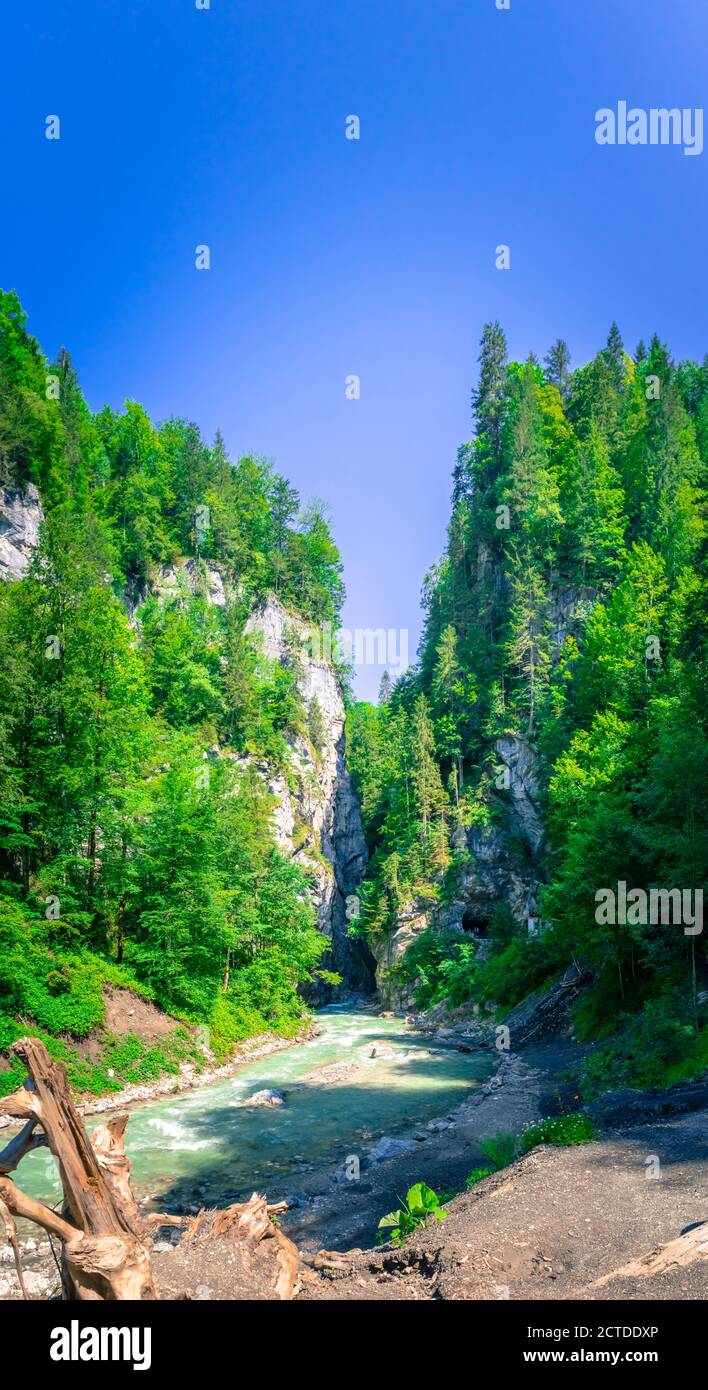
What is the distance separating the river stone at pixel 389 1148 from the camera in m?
15.3

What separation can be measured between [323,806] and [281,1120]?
42.2m

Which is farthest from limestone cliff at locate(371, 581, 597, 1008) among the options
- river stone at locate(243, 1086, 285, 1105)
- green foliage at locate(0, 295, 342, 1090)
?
river stone at locate(243, 1086, 285, 1105)

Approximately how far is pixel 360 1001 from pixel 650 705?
37.9 meters

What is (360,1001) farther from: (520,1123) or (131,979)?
(520,1123)

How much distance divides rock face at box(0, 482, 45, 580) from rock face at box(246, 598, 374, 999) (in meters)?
24.3

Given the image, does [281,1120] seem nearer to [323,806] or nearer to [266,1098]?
[266,1098]

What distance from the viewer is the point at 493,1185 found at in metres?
10.4

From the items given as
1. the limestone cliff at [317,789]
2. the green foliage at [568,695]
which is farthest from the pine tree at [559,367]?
the limestone cliff at [317,789]

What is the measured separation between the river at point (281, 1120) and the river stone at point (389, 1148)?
30.9 inches

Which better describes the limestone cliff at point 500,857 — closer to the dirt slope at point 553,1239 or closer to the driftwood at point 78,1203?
the dirt slope at point 553,1239

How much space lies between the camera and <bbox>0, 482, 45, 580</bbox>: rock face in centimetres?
3848

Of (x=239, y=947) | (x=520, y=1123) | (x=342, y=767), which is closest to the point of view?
(x=520, y=1123)
